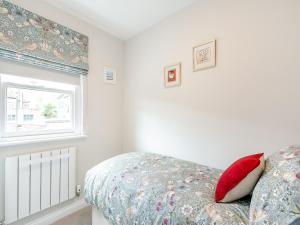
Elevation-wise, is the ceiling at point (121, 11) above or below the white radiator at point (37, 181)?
above

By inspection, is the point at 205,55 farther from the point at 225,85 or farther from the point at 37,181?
the point at 37,181

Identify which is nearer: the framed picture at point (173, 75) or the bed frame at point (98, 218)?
the bed frame at point (98, 218)

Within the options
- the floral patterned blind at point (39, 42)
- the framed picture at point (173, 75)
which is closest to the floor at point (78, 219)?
the floral patterned blind at point (39, 42)

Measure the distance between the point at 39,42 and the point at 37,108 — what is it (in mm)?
759

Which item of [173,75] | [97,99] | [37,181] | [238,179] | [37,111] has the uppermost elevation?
[173,75]

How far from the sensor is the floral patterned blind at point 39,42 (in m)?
1.60

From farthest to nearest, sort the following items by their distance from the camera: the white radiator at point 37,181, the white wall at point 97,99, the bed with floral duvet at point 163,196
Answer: the white wall at point 97,99 < the white radiator at point 37,181 < the bed with floral duvet at point 163,196

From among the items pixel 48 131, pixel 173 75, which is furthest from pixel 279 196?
pixel 48 131

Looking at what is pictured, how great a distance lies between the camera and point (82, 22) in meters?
2.23

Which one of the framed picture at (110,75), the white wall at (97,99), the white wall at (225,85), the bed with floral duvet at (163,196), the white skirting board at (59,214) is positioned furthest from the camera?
the framed picture at (110,75)

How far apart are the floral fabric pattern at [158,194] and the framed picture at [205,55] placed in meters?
1.12

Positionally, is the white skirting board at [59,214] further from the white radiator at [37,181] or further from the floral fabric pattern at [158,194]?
the floral fabric pattern at [158,194]

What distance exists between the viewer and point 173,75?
7.09 ft

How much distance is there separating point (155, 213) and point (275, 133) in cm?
122
